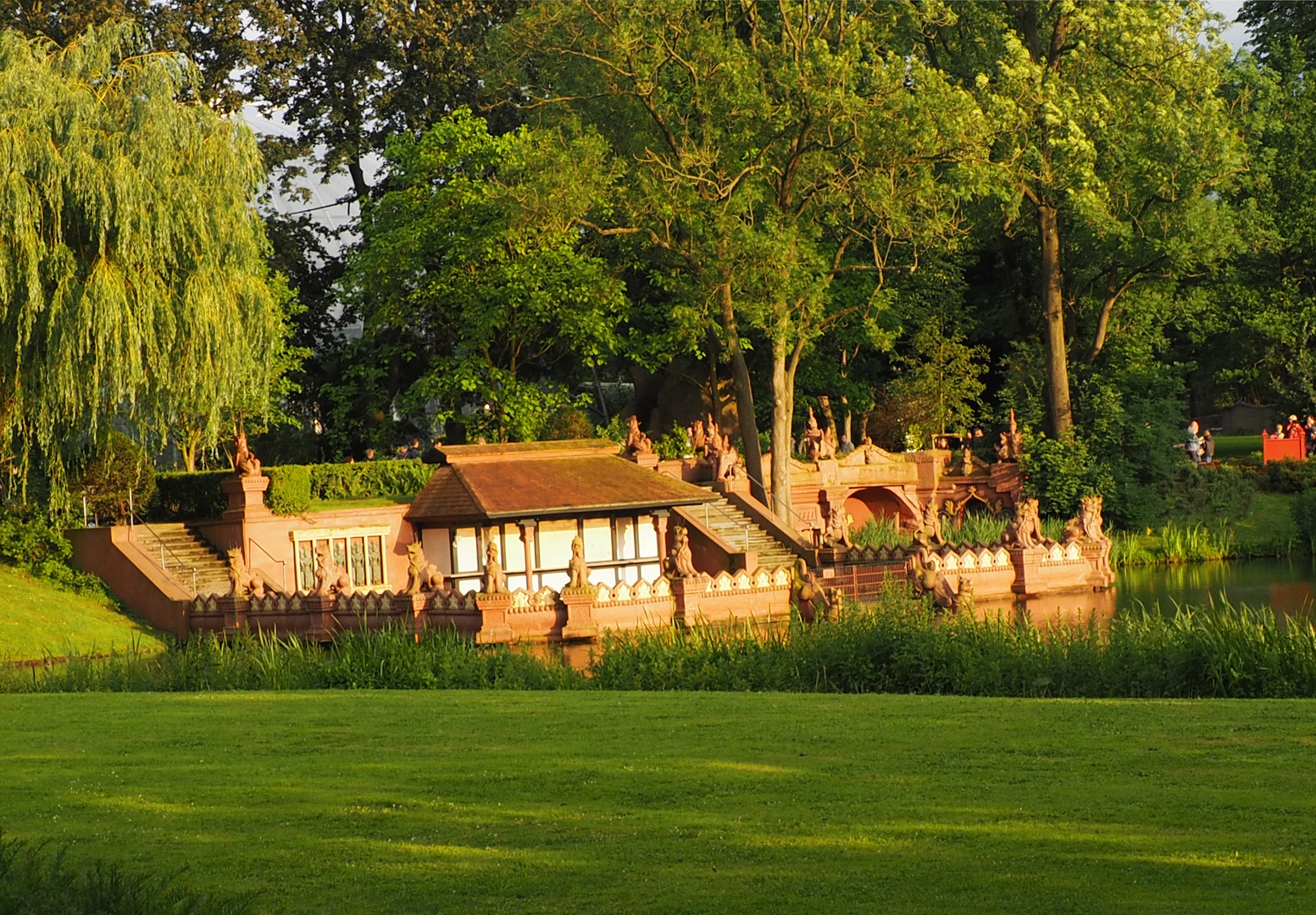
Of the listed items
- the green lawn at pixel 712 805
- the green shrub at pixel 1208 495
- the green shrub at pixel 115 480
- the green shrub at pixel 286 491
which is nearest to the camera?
the green lawn at pixel 712 805

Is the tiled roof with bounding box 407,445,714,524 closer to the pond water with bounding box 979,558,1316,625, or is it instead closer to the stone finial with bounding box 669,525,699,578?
the stone finial with bounding box 669,525,699,578

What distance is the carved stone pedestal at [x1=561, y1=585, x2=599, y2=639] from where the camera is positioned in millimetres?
32594

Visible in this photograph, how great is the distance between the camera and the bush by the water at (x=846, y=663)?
1738cm

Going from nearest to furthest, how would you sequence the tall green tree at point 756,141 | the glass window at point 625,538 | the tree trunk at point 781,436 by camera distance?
the tall green tree at point 756,141, the glass window at point 625,538, the tree trunk at point 781,436

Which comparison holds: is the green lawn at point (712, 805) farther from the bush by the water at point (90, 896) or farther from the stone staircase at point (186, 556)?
the stone staircase at point (186, 556)

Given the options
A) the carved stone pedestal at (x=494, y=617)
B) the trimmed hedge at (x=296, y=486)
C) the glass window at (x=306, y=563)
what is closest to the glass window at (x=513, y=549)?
the trimmed hedge at (x=296, y=486)

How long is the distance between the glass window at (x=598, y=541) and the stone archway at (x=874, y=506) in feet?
34.9

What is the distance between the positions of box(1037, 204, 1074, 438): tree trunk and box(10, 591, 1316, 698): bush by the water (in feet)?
86.5

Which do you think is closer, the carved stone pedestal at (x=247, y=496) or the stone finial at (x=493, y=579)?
the stone finial at (x=493, y=579)

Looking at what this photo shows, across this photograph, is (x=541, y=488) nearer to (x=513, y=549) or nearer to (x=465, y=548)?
(x=513, y=549)

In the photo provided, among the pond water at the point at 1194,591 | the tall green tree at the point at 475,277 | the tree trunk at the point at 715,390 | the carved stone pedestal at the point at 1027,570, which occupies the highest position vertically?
the tall green tree at the point at 475,277

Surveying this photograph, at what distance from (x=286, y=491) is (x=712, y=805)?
28.7 meters

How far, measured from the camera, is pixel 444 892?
854cm

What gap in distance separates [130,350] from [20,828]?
21.8m
